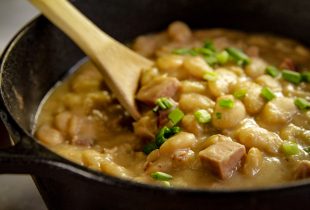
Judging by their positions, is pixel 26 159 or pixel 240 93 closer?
pixel 26 159

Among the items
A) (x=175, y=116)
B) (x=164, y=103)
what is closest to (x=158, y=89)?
(x=164, y=103)

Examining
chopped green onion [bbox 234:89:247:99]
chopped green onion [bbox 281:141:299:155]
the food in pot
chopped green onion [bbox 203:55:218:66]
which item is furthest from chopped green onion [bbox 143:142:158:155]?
chopped green onion [bbox 203:55:218:66]

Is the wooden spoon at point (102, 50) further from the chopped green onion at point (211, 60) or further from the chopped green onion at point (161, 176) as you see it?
the chopped green onion at point (161, 176)

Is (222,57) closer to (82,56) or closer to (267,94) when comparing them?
(267,94)

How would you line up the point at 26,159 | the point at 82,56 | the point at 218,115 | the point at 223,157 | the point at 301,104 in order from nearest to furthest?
the point at 26,159 → the point at 223,157 → the point at 218,115 → the point at 301,104 → the point at 82,56

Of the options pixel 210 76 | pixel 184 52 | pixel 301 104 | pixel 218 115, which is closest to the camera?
pixel 218 115

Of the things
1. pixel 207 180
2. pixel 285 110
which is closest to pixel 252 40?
pixel 285 110

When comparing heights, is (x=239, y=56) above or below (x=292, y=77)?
above

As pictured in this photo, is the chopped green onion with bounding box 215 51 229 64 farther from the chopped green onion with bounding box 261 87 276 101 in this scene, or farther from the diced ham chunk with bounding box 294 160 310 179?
the diced ham chunk with bounding box 294 160 310 179
